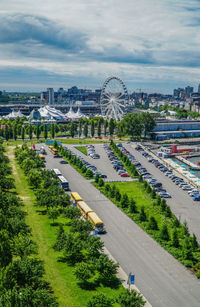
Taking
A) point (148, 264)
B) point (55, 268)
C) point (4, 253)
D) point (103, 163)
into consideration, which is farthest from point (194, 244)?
point (103, 163)

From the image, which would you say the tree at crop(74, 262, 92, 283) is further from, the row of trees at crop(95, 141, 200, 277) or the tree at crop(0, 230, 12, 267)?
the row of trees at crop(95, 141, 200, 277)

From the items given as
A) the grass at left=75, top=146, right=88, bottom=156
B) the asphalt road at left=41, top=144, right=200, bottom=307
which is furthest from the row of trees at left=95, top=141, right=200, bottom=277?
the grass at left=75, top=146, right=88, bottom=156

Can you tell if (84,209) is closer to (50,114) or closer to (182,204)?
(182,204)

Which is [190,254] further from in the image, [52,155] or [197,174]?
[52,155]

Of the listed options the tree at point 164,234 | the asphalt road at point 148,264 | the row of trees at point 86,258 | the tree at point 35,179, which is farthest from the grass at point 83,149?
the tree at point 164,234

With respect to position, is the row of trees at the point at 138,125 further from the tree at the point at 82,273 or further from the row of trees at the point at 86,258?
the tree at the point at 82,273

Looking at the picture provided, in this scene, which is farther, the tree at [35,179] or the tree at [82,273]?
the tree at [35,179]
